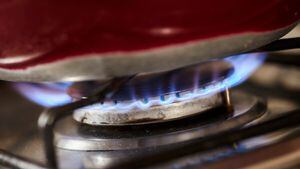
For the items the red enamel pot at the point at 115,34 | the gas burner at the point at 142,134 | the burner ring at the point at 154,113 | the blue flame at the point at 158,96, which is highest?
the red enamel pot at the point at 115,34

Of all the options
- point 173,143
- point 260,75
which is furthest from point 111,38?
point 260,75

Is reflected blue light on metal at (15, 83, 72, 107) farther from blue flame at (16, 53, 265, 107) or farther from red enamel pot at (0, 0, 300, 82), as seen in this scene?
red enamel pot at (0, 0, 300, 82)

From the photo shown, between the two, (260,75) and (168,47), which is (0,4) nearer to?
(168,47)

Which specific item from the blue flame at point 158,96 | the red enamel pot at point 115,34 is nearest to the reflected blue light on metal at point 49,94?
the blue flame at point 158,96

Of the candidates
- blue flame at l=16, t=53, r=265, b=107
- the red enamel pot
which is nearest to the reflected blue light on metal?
blue flame at l=16, t=53, r=265, b=107

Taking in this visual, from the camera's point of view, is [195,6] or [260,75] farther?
[260,75]

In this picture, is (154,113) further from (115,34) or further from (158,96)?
(115,34)

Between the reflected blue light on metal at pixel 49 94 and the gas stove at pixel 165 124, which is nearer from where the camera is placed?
the gas stove at pixel 165 124

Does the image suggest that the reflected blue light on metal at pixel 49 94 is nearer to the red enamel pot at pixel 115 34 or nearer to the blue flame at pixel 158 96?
the blue flame at pixel 158 96
